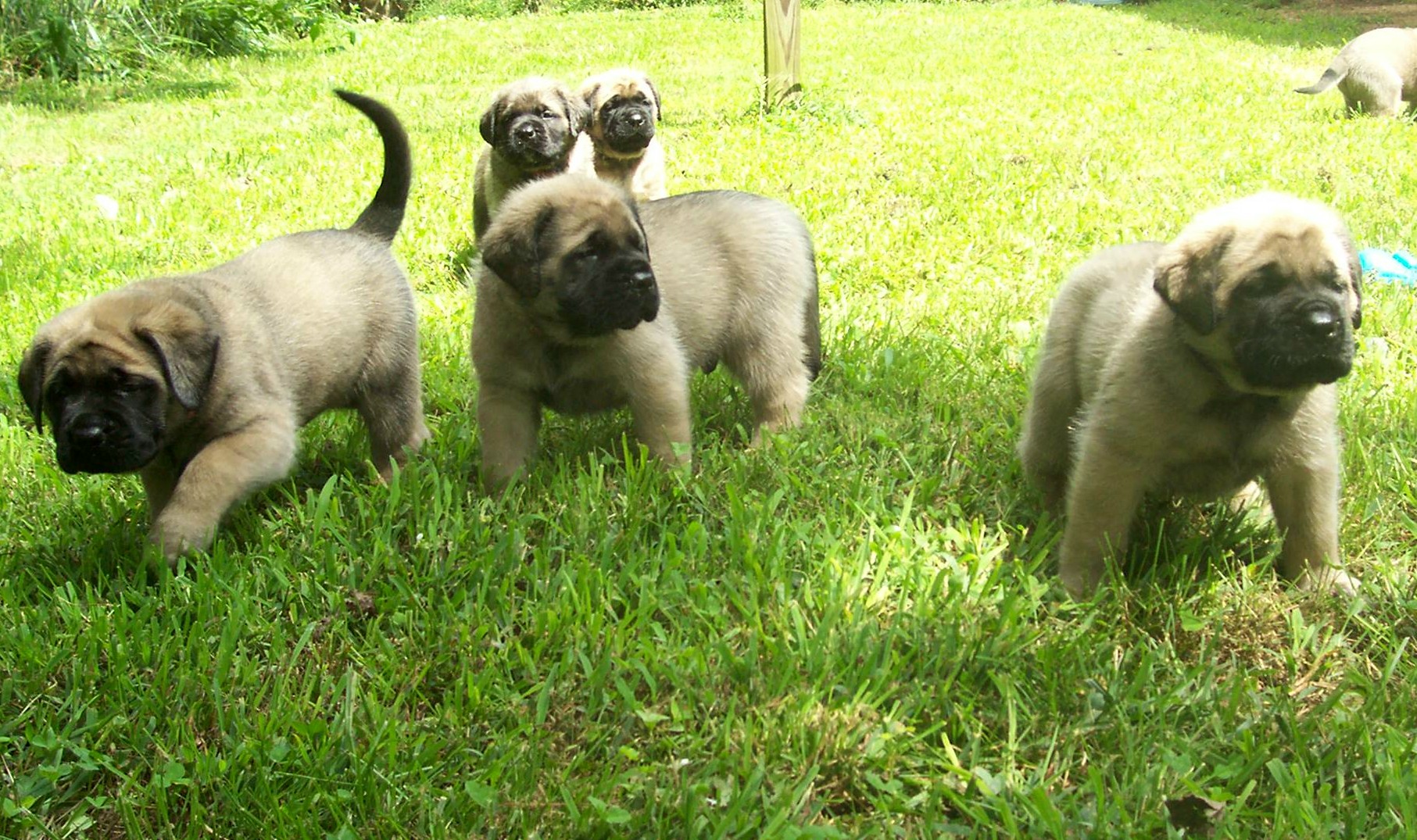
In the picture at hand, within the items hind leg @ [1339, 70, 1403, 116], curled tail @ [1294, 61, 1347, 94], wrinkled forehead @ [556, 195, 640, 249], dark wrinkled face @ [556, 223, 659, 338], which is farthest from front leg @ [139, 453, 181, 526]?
hind leg @ [1339, 70, 1403, 116]

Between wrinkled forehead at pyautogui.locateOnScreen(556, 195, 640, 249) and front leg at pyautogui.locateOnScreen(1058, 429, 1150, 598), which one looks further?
wrinkled forehead at pyautogui.locateOnScreen(556, 195, 640, 249)

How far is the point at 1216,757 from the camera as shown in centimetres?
268

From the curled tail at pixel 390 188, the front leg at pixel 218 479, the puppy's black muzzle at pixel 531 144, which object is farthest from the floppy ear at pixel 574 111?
the front leg at pixel 218 479

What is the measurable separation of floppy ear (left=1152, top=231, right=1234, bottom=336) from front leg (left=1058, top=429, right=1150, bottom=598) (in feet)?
1.31

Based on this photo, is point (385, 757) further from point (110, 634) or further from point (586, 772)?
point (110, 634)

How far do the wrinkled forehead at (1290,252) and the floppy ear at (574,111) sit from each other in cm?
463

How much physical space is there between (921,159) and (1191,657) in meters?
5.86

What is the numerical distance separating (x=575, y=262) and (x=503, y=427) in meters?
0.61

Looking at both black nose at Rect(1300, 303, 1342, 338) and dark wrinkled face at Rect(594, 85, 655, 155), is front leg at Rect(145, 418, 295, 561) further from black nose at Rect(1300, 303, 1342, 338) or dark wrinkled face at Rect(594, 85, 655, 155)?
dark wrinkled face at Rect(594, 85, 655, 155)

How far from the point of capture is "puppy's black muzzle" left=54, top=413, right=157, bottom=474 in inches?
136

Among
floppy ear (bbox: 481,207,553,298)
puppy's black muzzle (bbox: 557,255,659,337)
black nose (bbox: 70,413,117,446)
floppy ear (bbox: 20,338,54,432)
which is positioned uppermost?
floppy ear (bbox: 481,207,553,298)

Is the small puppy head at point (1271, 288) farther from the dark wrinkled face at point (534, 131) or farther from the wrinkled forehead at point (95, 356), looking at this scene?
the dark wrinkled face at point (534, 131)

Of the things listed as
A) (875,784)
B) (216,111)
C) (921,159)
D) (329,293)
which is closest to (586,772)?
(875,784)

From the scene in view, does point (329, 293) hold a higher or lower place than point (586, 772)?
higher
